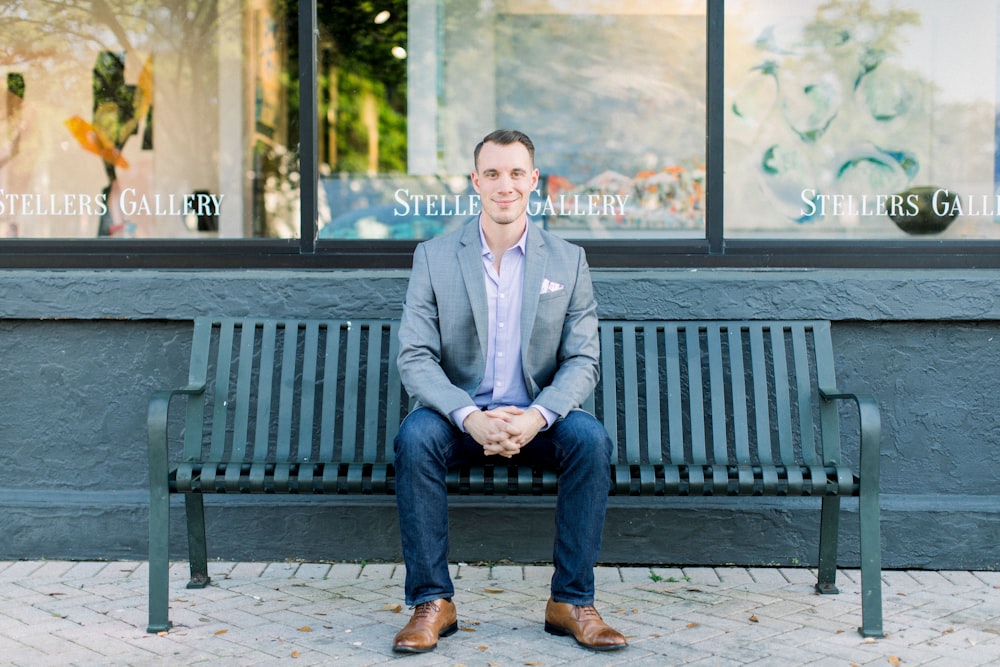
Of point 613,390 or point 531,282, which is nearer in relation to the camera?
point 531,282

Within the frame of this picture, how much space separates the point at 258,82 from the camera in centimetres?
607

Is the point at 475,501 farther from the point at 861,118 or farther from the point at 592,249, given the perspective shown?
the point at 861,118

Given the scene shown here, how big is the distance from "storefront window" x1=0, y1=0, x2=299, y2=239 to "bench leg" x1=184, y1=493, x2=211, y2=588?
1500 millimetres

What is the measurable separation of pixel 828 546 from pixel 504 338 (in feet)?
5.15

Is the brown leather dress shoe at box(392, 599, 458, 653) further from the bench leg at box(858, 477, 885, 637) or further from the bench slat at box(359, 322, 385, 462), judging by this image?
the bench leg at box(858, 477, 885, 637)

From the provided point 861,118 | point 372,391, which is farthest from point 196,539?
point 861,118

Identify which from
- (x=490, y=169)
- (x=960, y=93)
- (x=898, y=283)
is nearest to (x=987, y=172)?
(x=960, y=93)

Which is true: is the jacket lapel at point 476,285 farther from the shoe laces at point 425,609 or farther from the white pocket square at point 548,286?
the shoe laces at point 425,609

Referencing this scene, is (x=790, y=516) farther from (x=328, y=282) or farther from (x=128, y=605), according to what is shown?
(x=128, y=605)

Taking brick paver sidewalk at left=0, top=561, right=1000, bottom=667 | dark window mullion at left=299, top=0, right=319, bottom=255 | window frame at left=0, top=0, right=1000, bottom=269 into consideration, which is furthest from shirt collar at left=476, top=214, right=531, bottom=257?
brick paver sidewalk at left=0, top=561, right=1000, bottom=667

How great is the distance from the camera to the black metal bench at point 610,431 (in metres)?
4.03

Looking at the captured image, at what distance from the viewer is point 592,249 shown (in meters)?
5.11

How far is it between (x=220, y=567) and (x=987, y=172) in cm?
401

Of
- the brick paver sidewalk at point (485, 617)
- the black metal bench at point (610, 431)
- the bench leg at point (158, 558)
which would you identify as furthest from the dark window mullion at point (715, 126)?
the bench leg at point (158, 558)
